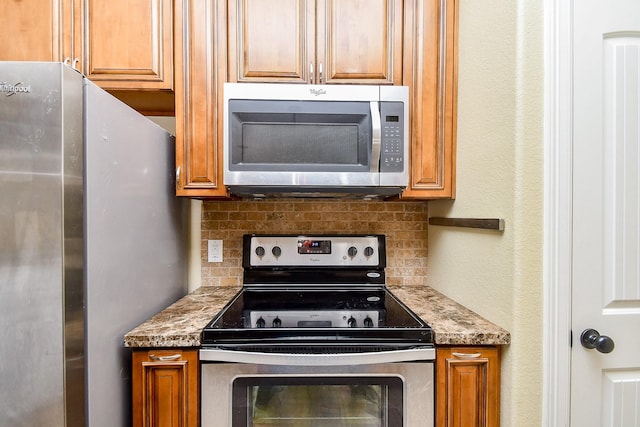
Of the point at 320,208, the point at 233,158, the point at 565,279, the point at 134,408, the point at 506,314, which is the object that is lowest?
the point at 134,408

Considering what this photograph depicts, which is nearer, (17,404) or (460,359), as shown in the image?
(17,404)

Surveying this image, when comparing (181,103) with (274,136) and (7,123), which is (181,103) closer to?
(274,136)

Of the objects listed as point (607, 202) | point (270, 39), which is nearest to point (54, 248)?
point (270, 39)

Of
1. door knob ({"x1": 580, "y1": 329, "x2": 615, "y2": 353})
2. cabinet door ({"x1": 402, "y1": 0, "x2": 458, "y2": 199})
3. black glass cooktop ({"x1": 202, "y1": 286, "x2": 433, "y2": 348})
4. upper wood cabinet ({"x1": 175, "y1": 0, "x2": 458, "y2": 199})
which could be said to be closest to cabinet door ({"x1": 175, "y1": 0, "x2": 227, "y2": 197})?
upper wood cabinet ({"x1": 175, "y1": 0, "x2": 458, "y2": 199})

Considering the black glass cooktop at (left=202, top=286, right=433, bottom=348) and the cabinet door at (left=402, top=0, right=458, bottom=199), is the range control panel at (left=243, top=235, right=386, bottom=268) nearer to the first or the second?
the black glass cooktop at (left=202, top=286, right=433, bottom=348)

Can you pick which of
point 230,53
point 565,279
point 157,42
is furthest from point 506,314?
point 157,42

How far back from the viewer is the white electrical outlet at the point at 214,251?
1.73m

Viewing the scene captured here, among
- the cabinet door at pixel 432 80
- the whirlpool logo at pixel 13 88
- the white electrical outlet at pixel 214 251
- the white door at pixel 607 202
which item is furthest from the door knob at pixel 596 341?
the whirlpool logo at pixel 13 88

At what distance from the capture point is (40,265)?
33.0 inches

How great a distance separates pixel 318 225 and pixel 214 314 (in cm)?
70

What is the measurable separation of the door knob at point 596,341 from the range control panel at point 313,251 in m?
0.86

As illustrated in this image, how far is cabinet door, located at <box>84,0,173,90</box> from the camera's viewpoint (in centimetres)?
138

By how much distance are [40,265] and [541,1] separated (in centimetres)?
161

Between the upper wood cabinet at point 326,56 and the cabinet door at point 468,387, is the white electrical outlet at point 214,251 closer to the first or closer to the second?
the upper wood cabinet at point 326,56
